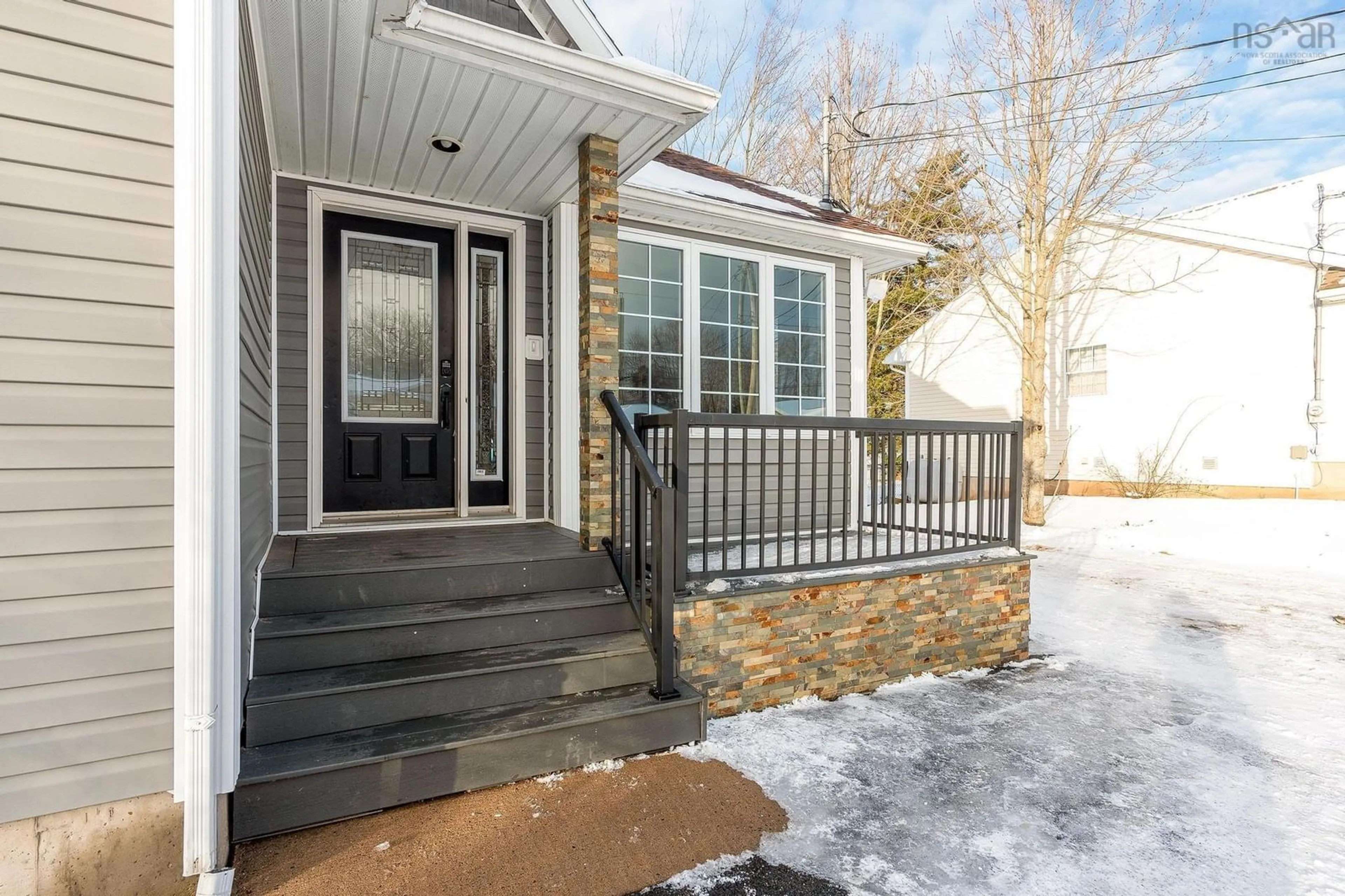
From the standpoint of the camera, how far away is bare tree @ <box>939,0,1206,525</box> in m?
9.12

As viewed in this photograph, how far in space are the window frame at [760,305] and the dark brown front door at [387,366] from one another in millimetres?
1456

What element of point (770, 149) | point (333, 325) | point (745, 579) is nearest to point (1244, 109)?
point (770, 149)

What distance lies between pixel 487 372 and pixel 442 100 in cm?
182

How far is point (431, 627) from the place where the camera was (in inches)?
107

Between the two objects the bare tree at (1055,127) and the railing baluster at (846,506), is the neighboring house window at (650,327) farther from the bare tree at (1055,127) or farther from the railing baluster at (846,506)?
the bare tree at (1055,127)

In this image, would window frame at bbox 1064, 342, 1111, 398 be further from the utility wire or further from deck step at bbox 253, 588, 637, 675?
deck step at bbox 253, 588, 637, 675

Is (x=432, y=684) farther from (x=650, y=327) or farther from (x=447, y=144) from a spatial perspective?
(x=650, y=327)

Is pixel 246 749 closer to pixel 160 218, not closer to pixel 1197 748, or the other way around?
pixel 160 218

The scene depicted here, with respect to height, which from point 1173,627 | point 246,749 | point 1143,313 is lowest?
point 1173,627

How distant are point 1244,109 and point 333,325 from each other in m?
12.6

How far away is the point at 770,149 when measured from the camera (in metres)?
14.4

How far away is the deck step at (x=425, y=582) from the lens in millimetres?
2680

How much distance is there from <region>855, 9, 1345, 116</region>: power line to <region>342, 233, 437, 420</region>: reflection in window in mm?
7866

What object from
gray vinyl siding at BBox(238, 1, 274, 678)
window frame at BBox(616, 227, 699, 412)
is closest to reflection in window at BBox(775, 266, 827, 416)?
window frame at BBox(616, 227, 699, 412)
